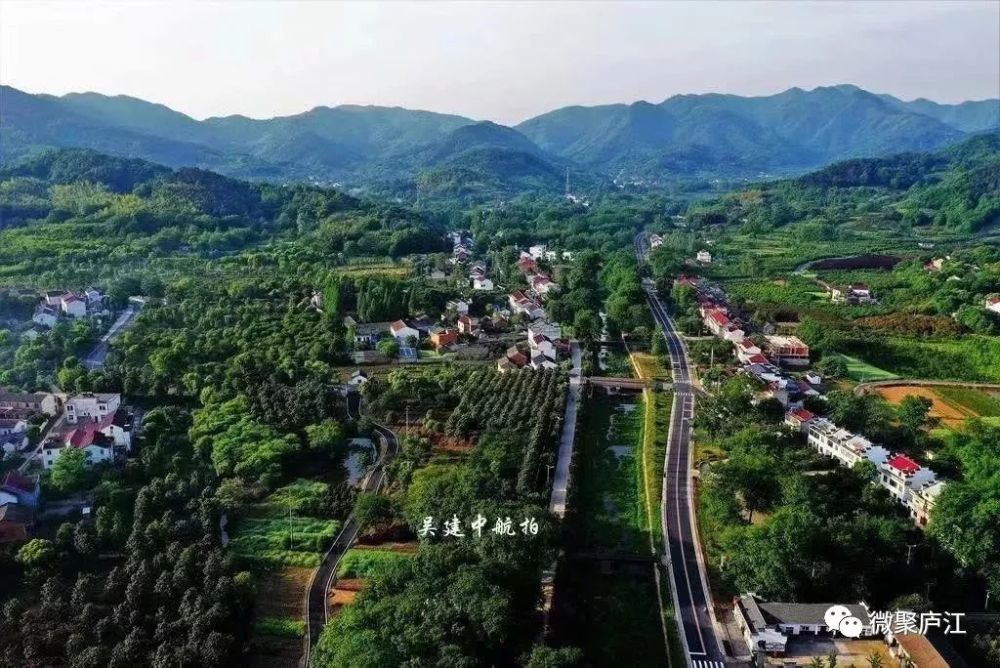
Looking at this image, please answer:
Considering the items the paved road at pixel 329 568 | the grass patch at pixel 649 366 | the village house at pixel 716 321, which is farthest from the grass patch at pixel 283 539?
the village house at pixel 716 321

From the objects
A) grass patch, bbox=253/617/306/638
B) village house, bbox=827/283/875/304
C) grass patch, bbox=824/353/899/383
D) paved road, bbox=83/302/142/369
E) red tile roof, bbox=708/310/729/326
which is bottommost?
grass patch, bbox=253/617/306/638

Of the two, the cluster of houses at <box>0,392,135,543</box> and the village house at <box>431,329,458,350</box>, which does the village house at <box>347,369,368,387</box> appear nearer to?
the village house at <box>431,329,458,350</box>

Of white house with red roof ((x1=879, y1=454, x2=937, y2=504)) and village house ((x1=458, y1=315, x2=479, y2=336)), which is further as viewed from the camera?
village house ((x1=458, y1=315, x2=479, y2=336))

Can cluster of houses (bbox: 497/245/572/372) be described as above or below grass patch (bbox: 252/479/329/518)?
above

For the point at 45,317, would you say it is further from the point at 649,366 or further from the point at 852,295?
the point at 852,295

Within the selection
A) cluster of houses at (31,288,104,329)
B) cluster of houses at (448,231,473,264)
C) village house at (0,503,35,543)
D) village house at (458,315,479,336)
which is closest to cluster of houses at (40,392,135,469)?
village house at (0,503,35,543)

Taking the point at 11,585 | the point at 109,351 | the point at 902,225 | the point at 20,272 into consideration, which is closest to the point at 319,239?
the point at 20,272
